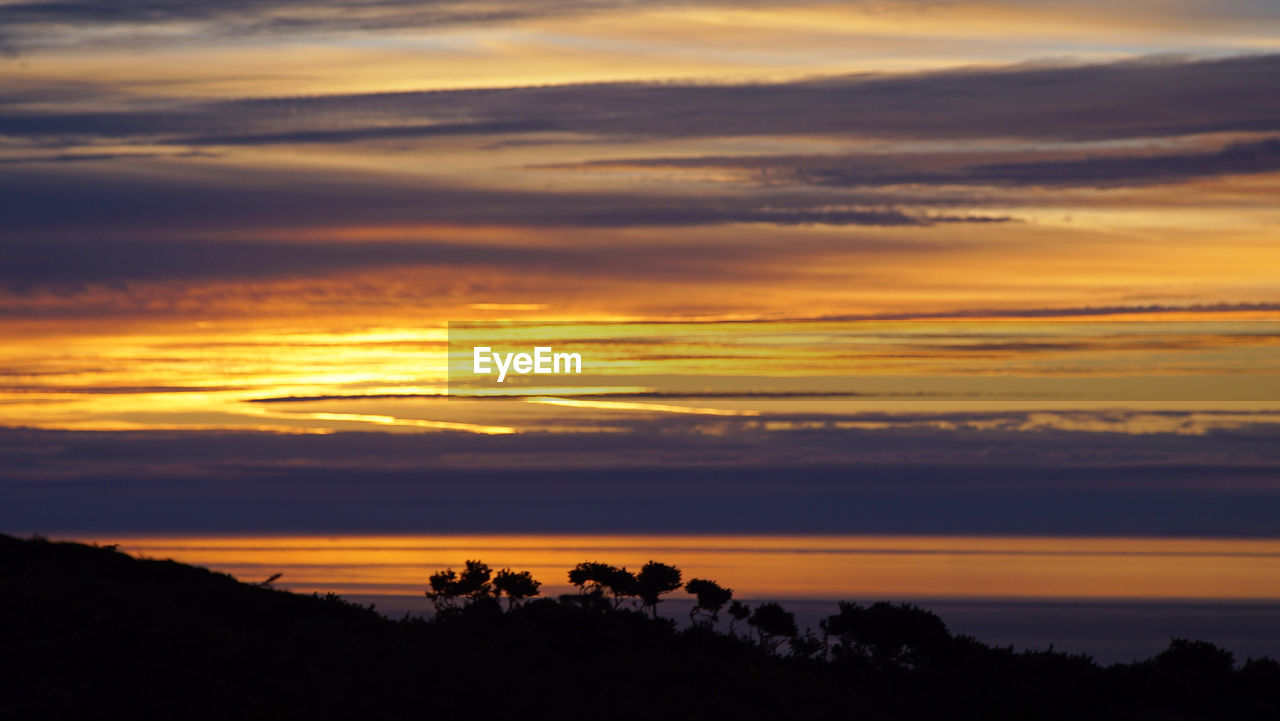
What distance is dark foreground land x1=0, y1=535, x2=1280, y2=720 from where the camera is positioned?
3172 cm

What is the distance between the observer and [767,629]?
61.3 m

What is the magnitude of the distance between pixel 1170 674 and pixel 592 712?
19897mm

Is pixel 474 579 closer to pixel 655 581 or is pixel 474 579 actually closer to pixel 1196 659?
pixel 655 581

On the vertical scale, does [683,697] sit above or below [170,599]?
below

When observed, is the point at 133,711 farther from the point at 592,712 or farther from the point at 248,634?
the point at 592,712

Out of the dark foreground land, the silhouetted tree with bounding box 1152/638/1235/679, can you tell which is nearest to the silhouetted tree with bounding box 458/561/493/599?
the dark foreground land

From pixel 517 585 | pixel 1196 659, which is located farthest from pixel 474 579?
pixel 1196 659

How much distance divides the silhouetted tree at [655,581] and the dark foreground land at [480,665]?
13.8 ft

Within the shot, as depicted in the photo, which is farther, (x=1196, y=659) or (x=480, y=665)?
(x=1196, y=659)

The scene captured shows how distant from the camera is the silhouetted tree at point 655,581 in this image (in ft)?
198

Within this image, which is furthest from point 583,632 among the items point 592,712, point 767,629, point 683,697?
point 767,629

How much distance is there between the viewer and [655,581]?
198 feet

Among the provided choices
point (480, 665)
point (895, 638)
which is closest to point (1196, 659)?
point (895, 638)

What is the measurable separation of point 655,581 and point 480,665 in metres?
22.9
